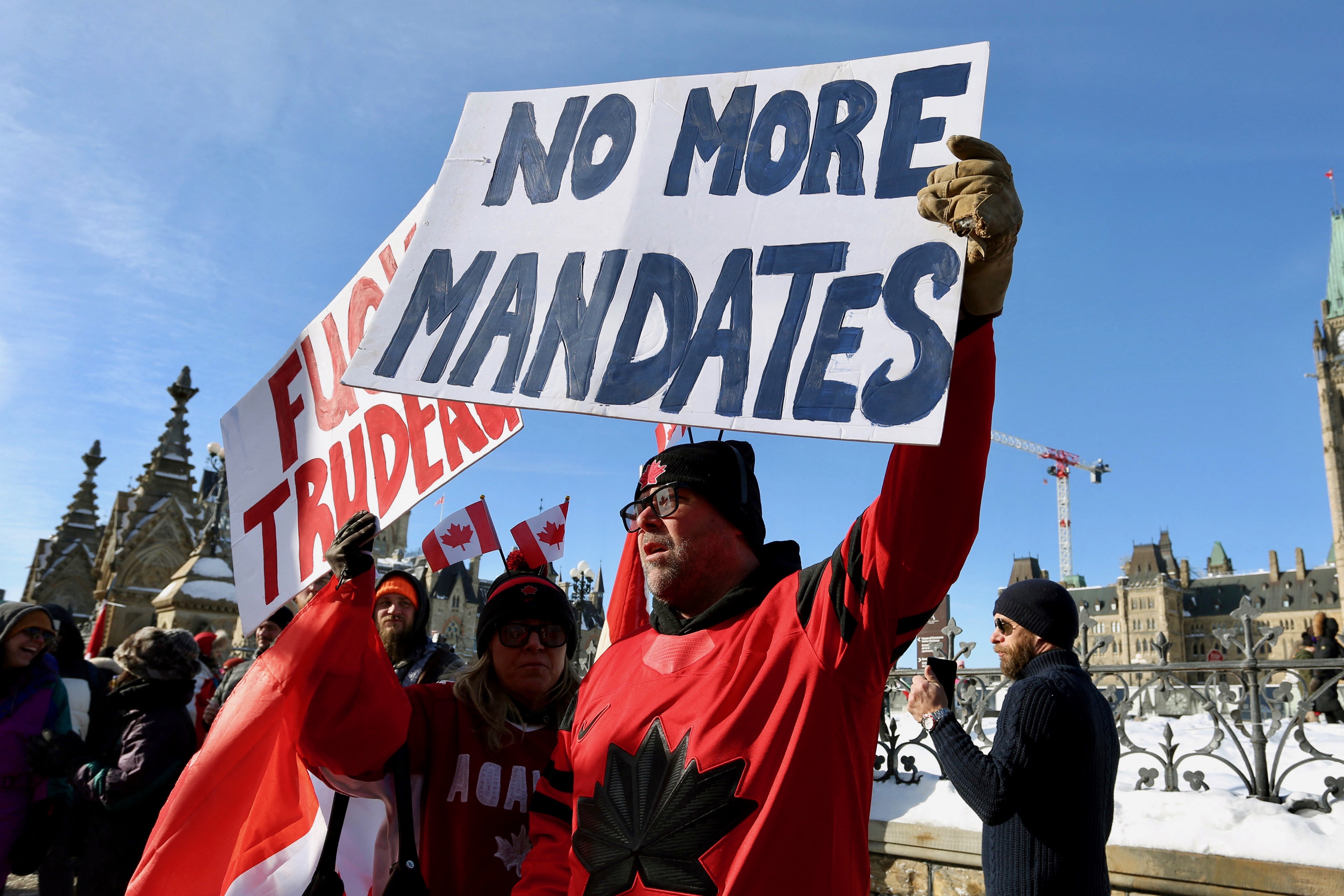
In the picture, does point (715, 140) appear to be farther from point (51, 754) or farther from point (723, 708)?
point (51, 754)

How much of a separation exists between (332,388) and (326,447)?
0.31 m

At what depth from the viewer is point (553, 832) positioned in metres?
2.42

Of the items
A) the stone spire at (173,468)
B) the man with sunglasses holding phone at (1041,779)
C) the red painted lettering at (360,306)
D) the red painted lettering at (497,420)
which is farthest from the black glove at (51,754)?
the stone spire at (173,468)

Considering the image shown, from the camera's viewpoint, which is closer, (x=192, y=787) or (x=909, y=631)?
(x=909, y=631)

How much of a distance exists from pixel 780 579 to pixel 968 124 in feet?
4.15

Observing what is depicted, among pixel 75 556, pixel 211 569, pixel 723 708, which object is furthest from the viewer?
pixel 75 556

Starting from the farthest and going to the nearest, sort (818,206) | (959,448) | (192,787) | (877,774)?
(877,774) → (192,787) → (818,206) → (959,448)

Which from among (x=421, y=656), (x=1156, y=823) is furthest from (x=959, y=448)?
(x=421, y=656)

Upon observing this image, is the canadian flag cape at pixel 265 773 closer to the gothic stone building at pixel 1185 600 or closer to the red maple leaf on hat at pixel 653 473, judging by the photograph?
the red maple leaf on hat at pixel 653 473

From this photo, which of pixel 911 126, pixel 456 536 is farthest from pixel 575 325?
pixel 456 536

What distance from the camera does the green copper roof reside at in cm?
8981

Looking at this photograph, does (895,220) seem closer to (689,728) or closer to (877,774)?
(689,728)

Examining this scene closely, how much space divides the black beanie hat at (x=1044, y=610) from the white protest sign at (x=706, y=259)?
174 cm

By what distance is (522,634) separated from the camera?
3.17 metres
